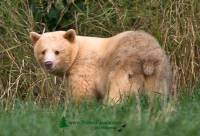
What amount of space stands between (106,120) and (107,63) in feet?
8.03

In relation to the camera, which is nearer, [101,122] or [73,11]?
[101,122]

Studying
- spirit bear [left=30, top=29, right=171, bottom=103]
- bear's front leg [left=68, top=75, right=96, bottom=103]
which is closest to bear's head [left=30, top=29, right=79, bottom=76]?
spirit bear [left=30, top=29, right=171, bottom=103]

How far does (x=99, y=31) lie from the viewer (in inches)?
428

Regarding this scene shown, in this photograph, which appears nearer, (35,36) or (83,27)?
(35,36)

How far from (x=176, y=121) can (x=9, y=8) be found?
537 centimetres

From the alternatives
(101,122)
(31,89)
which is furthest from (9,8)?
(101,122)

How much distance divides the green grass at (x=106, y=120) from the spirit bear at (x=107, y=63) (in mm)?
651

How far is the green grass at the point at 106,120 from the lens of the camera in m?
5.77

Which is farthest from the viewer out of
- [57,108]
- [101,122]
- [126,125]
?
[57,108]

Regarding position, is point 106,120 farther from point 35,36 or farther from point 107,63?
point 35,36

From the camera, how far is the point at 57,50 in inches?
362

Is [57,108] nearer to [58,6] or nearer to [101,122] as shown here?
[101,122]

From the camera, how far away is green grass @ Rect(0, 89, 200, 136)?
5.77 m

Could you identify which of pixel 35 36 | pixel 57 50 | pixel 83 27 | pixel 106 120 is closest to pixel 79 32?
pixel 83 27
